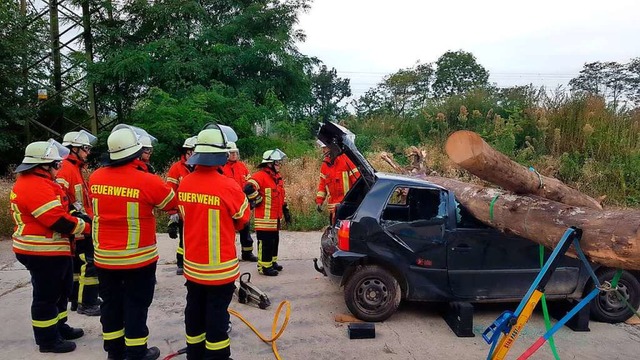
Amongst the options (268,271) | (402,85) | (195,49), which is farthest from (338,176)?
(402,85)

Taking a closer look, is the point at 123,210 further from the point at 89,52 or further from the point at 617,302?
the point at 89,52

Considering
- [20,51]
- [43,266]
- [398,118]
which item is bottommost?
[43,266]

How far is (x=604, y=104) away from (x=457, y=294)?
36.0ft

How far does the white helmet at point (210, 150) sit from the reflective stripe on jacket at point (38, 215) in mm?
1440

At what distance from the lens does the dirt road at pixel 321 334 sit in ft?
13.8

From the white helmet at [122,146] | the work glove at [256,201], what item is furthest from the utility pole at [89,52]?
the white helmet at [122,146]

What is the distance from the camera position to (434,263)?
4734 millimetres

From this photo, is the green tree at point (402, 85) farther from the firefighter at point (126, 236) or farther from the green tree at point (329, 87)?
the firefighter at point (126, 236)

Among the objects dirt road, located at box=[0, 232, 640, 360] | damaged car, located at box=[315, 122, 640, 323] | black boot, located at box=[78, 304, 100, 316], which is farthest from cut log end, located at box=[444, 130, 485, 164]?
black boot, located at box=[78, 304, 100, 316]

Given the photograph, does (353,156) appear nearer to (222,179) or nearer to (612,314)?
(222,179)

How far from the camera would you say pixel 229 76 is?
50.4 feet

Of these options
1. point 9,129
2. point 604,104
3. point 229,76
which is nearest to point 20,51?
point 9,129

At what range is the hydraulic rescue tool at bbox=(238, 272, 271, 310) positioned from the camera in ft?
17.2

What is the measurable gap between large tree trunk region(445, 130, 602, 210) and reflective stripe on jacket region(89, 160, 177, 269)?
2.44 m
